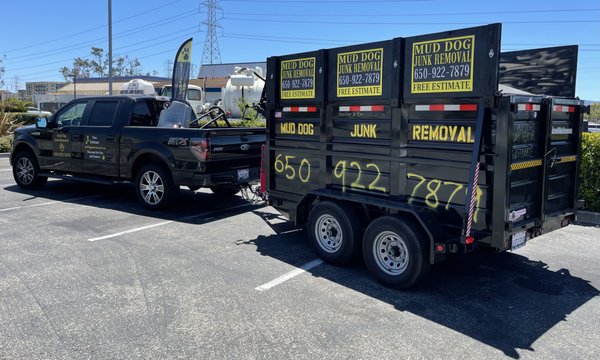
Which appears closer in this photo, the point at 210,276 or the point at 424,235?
the point at 424,235

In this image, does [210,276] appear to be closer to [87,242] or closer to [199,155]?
[87,242]

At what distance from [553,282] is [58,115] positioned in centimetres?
917

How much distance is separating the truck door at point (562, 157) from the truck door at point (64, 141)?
8.06 m

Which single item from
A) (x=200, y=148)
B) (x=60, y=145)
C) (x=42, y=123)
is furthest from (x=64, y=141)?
(x=200, y=148)

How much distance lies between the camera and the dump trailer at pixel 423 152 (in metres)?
4.41

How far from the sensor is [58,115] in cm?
988

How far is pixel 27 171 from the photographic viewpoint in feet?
33.9

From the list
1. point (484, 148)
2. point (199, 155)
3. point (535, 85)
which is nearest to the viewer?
point (484, 148)

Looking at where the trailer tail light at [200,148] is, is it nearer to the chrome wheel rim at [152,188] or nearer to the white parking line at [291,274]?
the chrome wheel rim at [152,188]

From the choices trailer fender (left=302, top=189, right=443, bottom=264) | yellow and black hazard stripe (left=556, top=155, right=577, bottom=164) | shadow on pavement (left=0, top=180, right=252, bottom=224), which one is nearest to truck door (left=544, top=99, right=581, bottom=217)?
yellow and black hazard stripe (left=556, top=155, right=577, bottom=164)

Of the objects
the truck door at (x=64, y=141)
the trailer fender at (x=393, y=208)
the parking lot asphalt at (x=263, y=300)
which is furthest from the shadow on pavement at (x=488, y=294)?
the truck door at (x=64, y=141)

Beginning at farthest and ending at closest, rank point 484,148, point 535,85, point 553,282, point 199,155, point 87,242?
point 199,155 → point 87,242 → point 535,85 → point 553,282 → point 484,148

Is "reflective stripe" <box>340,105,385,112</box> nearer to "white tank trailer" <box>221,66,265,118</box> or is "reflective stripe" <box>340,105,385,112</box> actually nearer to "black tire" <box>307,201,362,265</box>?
"black tire" <box>307,201,362,265</box>

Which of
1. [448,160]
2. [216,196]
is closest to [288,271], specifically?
[448,160]
